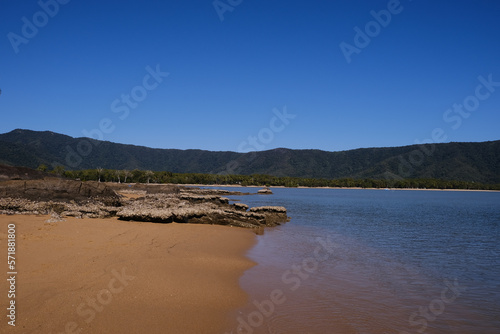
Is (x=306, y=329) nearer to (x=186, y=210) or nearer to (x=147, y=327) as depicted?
(x=147, y=327)

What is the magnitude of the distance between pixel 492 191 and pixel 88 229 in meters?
163

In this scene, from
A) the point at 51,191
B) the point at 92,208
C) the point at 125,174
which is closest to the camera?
the point at 92,208

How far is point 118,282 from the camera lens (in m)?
7.09

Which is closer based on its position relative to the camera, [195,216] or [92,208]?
[92,208]

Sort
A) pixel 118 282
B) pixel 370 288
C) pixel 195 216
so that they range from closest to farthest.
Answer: pixel 118 282 → pixel 370 288 → pixel 195 216

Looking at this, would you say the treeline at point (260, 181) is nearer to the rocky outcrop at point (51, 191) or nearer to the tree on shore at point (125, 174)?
the tree on shore at point (125, 174)

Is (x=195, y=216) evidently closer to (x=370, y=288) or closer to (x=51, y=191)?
(x=51, y=191)

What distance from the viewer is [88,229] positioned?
13219 mm

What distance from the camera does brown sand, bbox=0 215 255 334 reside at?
5285 mm

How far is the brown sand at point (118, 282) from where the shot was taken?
529 centimetres

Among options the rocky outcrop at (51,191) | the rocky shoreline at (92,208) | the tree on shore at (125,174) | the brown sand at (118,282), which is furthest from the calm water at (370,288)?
the tree on shore at (125,174)

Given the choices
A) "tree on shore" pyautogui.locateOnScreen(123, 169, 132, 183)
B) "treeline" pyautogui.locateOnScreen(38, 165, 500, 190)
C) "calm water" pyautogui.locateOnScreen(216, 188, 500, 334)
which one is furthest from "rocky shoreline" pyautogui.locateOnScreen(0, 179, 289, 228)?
"tree on shore" pyautogui.locateOnScreen(123, 169, 132, 183)

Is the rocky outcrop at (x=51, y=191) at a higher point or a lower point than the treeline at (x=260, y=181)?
lower

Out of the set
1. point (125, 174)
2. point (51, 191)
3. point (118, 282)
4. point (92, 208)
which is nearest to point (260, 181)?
point (125, 174)
